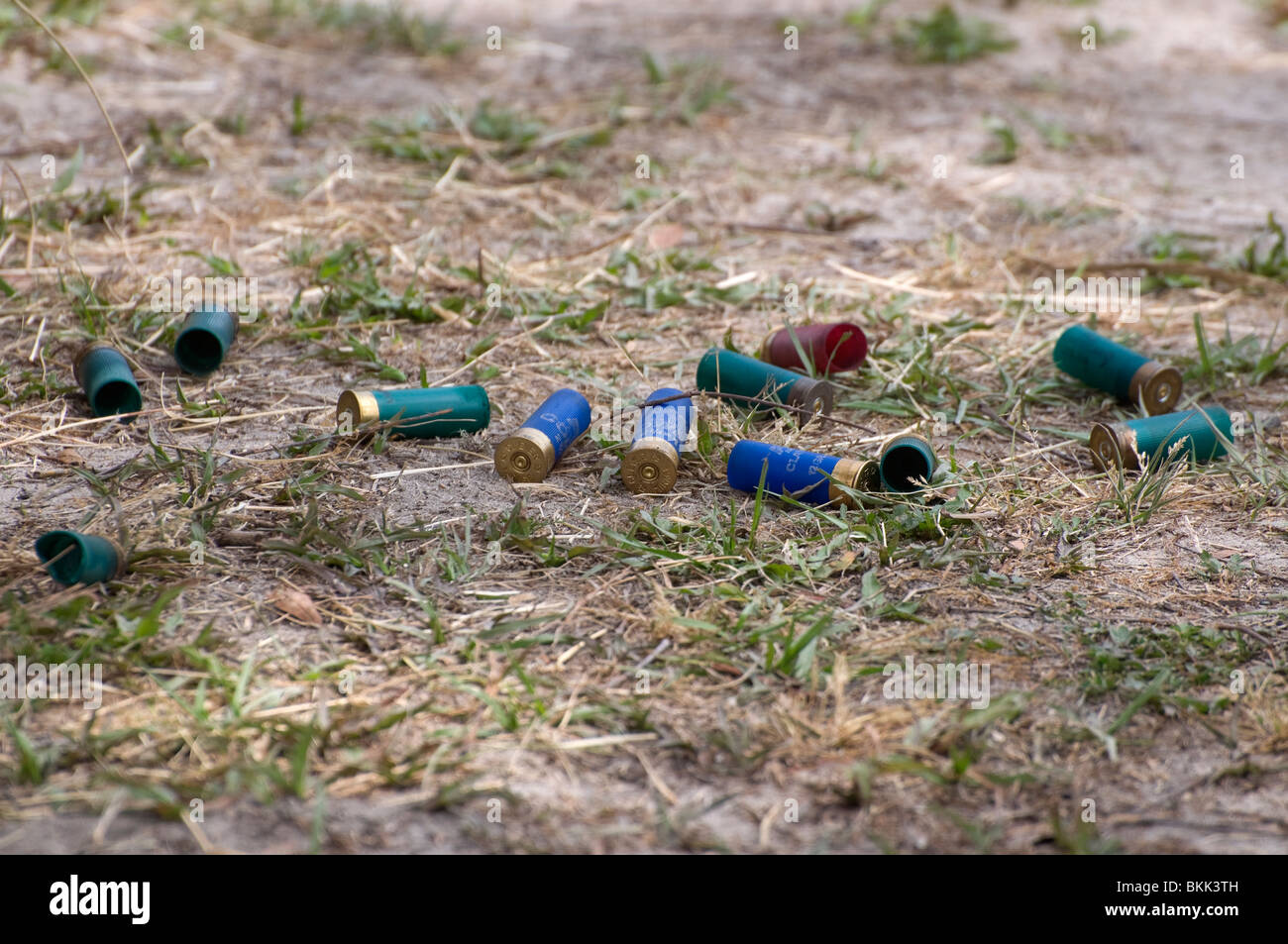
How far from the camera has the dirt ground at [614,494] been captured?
2.21m

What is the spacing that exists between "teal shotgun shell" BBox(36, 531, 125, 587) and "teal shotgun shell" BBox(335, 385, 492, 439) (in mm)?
860

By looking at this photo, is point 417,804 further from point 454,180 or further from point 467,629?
point 454,180

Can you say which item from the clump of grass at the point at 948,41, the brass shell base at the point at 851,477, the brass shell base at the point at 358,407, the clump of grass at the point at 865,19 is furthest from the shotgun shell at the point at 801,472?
the clump of grass at the point at 865,19

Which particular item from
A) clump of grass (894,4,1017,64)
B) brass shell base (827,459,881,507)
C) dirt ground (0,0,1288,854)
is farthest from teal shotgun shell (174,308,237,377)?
clump of grass (894,4,1017,64)

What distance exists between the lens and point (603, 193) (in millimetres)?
5332

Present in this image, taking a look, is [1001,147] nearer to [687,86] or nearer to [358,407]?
[687,86]

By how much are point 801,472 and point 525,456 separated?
738 millimetres

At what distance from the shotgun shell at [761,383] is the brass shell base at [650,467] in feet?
1.39

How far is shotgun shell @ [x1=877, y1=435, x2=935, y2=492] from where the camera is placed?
3.11 meters

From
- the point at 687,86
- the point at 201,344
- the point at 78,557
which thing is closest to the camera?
the point at 78,557

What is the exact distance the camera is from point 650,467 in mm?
3164

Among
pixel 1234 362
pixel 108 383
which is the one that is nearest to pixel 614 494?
pixel 108 383

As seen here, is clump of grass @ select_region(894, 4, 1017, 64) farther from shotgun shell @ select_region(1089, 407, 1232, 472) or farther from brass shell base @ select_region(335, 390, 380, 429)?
brass shell base @ select_region(335, 390, 380, 429)

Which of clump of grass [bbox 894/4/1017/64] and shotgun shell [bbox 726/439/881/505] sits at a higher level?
clump of grass [bbox 894/4/1017/64]
